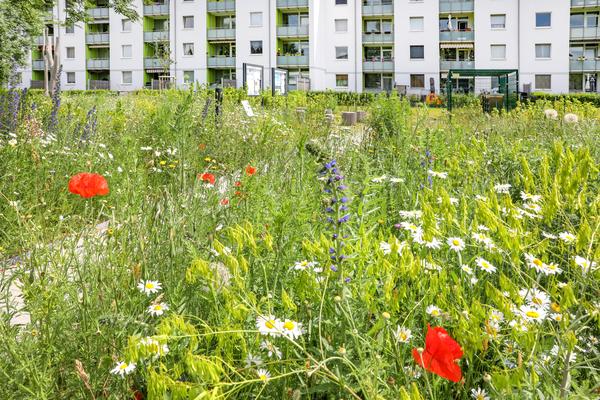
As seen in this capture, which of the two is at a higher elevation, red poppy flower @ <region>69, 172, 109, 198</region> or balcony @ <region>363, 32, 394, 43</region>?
balcony @ <region>363, 32, 394, 43</region>

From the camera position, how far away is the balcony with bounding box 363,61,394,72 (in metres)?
36.3

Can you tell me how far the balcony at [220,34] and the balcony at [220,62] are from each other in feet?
5.30

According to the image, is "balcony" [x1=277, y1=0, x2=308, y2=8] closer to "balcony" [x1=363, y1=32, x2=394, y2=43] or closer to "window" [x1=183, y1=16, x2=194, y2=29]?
"balcony" [x1=363, y1=32, x2=394, y2=43]

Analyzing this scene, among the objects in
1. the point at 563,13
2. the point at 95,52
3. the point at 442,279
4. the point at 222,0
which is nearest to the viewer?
Answer: the point at 442,279

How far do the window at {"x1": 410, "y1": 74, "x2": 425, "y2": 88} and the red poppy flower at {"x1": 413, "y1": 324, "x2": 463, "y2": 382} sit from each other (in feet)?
122

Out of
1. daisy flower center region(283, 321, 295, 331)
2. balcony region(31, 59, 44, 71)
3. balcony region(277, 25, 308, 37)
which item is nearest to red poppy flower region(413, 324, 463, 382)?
daisy flower center region(283, 321, 295, 331)

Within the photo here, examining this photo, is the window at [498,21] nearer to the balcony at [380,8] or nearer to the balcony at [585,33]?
the balcony at [585,33]

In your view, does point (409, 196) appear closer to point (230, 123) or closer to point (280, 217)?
point (280, 217)

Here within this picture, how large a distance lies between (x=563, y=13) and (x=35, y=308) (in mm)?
40578

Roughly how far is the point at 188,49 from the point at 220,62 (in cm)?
311

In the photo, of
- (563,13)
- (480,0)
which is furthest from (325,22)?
(563,13)

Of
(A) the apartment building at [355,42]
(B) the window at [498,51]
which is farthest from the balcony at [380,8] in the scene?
(B) the window at [498,51]

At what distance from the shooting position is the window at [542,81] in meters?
33.8

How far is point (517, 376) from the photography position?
0.90m
